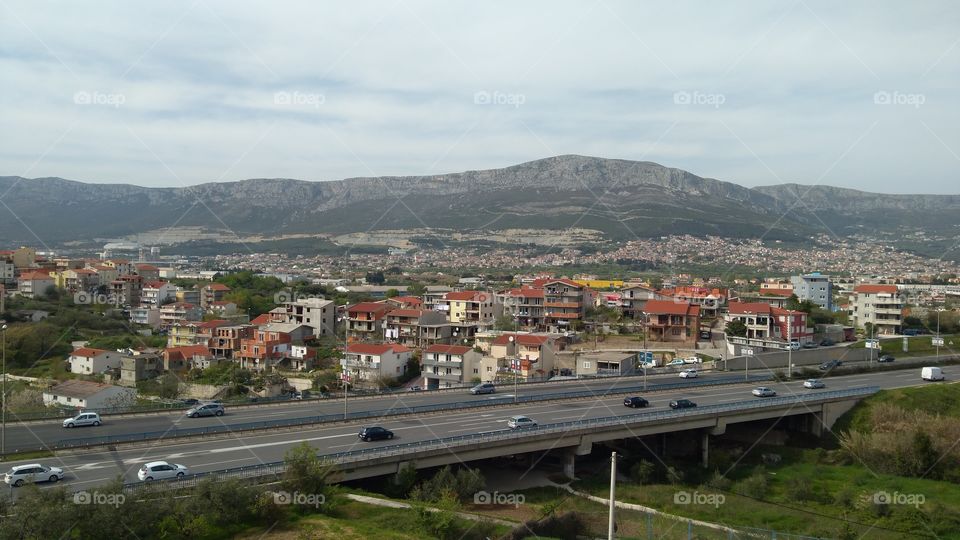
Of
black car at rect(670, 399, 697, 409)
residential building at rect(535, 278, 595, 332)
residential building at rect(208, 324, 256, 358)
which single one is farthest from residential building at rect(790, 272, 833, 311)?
residential building at rect(208, 324, 256, 358)

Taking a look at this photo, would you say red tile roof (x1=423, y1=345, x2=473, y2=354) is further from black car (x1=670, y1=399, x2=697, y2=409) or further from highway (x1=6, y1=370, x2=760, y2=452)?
black car (x1=670, y1=399, x2=697, y2=409)

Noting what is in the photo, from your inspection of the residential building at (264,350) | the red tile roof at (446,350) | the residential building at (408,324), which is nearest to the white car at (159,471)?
the red tile roof at (446,350)

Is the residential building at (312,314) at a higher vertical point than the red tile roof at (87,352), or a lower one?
higher

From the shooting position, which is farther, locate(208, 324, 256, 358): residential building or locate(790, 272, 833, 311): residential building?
locate(790, 272, 833, 311): residential building

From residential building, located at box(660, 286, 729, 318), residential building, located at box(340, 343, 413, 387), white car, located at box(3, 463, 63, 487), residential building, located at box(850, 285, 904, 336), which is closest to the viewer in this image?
white car, located at box(3, 463, 63, 487)

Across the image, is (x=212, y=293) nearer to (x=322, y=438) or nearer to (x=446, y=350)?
(x=446, y=350)

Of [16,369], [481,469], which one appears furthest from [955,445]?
[16,369]

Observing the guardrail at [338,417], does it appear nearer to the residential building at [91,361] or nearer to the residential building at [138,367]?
the residential building at [138,367]
